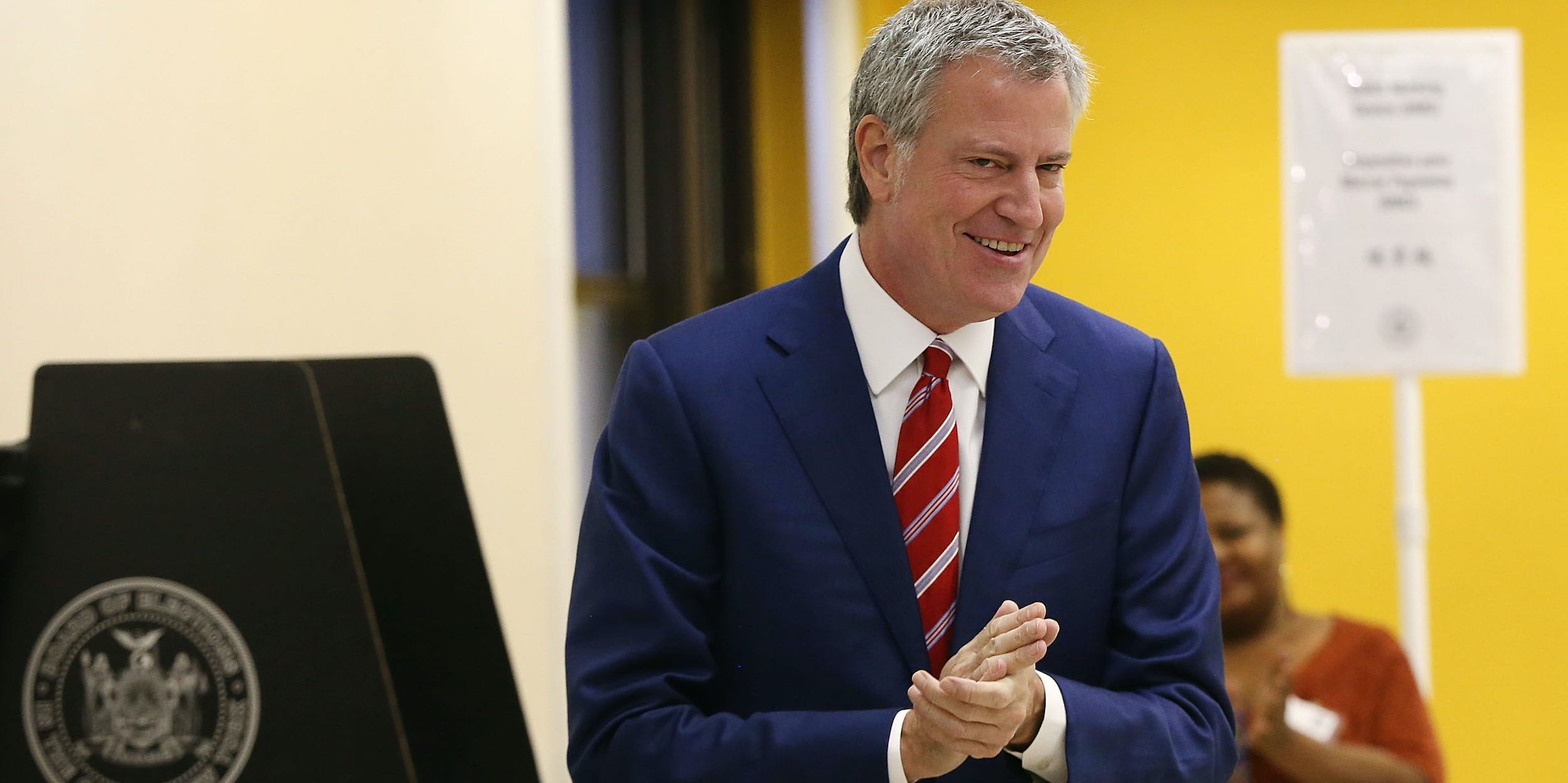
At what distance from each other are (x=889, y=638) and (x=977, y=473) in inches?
5.9

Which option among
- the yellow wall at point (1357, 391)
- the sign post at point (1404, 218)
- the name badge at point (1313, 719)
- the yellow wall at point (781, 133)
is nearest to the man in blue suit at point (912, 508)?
the name badge at point (1313, 719)

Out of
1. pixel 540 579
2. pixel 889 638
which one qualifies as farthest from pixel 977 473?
pixel 540 579

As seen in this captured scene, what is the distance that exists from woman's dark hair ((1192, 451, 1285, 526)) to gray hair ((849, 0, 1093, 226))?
5.25ft

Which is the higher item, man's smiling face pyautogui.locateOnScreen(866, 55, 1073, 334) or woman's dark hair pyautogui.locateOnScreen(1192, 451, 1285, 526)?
man's smiling face pyautogui.locateOnScreen(866, 55, 1073, 334)

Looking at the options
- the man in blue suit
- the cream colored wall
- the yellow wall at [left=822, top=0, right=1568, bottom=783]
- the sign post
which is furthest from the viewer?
the yellow wall at [left=822, top=0, right=1568, bottom=783]

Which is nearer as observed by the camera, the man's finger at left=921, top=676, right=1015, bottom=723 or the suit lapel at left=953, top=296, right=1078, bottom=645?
the man's finger at left=921, top=676, right=1015, bottom=723

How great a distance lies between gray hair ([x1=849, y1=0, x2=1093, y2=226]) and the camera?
1158mm

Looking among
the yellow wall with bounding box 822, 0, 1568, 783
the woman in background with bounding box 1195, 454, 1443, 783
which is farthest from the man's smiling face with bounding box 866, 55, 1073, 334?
the yellow wall with bounding box 822, 0, 1568, 783

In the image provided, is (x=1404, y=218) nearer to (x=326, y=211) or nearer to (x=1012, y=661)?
(x=326, y=211)

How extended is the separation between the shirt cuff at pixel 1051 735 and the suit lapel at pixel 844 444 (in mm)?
92

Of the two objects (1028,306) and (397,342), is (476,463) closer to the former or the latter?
(397,342)

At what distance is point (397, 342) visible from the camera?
2613 millimetres

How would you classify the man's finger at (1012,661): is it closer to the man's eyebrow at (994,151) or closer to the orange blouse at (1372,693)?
the man's eyebrow at (994,151)

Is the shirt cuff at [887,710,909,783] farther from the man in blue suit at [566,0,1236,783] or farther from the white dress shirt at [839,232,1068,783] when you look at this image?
the white dress shirt at [839,232,1068,783]
